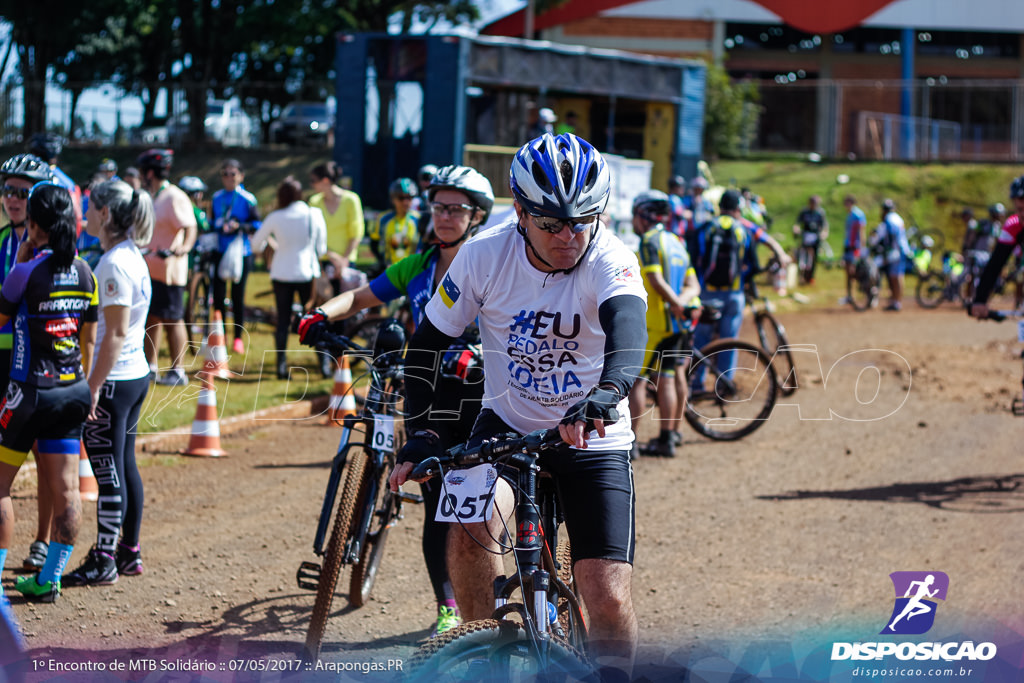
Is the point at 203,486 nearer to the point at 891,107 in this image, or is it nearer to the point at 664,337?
the point at 664,337

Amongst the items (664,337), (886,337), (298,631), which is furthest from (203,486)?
(886,337)

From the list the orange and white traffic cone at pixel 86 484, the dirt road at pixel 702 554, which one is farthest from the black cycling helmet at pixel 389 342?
the orange and white traffic cone at pixel 86 484

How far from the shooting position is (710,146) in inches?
1455

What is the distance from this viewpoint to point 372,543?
18.7 ft

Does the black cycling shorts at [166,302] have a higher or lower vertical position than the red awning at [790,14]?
lower

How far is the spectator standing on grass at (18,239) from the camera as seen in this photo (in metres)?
6.08

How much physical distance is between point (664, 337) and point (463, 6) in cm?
2458

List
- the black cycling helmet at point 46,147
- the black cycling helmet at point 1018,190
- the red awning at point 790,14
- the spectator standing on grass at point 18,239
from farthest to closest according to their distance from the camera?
the red awning at point 790,14
the black cycling helmet at point 46,147
the black cycling helmet at point 1018,190
the spectator standing on grass at point 18,239

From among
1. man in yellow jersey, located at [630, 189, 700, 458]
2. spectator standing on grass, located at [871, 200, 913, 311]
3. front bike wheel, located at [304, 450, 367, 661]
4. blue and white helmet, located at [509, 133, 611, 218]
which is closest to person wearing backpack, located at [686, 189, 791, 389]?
man in yellow jersey, located at [630, 189, 700, 458]

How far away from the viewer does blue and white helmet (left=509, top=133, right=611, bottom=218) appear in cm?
353

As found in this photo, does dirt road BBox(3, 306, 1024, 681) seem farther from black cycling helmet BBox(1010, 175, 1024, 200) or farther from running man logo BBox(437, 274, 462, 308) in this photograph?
black cycling helmet BBox(1010, 175, 1024, 200)

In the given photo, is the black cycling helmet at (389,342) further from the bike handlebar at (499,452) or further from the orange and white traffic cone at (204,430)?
the orange and white traffic cone at (204,430)

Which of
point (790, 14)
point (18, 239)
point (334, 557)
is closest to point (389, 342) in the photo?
point (334, 557)

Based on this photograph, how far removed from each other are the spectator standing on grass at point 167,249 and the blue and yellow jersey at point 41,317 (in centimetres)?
479
